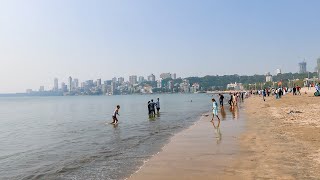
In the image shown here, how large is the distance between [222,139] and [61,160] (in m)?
7.69

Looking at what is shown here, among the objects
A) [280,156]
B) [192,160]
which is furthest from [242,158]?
[192,160]

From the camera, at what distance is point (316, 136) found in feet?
45.8

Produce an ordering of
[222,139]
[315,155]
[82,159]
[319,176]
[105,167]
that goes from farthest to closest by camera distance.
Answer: [222,139], [82,159], [105,167], [315,155], [319,176]

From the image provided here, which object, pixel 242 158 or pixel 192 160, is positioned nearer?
pixel 242 158

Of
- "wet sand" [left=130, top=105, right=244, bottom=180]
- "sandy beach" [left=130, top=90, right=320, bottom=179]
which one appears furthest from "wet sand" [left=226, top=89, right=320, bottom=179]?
"wet sand" [left=130, top=105, right=244, bottom=180]

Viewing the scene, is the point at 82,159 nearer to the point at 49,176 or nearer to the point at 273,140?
the point at 49,176

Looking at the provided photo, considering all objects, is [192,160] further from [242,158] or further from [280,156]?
[280,156]

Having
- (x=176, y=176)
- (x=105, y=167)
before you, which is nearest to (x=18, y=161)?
(x=105, y=167)

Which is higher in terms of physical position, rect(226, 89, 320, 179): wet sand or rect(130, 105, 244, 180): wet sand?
rect(226, 89, 320, 179): wet sand

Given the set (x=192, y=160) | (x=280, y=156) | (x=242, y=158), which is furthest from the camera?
(x=192, y=160)

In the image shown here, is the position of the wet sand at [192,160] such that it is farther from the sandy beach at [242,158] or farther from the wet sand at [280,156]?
the wet sand at [280,156]

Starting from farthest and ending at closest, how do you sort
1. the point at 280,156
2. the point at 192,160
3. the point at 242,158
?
the point at 192,160, the point at 242,158, the point at 280,156

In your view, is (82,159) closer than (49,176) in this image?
No

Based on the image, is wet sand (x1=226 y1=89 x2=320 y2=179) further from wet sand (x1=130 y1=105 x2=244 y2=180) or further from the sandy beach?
wet sand (x1=130 y1=105 x2=244 y2=180)
